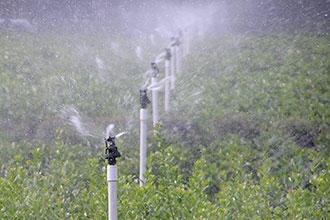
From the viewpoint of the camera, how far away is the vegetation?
235 cm

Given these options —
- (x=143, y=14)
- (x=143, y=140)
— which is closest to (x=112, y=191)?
(x=143, y=140)

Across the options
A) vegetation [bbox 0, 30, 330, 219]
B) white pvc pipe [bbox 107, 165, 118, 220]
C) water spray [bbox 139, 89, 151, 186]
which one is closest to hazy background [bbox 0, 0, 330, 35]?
vegetation [bbox 0, 30, 330, 219]

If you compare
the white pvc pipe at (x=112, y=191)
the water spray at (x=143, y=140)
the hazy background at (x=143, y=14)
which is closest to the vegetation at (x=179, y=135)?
the water spray at (x=143, y=140)

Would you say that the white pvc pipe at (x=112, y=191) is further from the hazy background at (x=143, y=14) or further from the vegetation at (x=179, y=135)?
the hazy background at (x=143, y=14)

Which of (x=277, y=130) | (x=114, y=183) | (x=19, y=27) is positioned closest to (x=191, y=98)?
(x=277, y=130)

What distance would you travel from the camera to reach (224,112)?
5.58m

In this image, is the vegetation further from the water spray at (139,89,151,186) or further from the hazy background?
the hazy background

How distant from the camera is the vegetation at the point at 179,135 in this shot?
2.35 metres

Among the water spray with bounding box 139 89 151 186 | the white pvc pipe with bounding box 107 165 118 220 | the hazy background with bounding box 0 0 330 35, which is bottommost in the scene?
the white pvc pipe with bounding box 107 165 118 220

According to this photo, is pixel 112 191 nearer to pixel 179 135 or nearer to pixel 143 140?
pixel 143 140

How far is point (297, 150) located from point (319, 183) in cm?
171

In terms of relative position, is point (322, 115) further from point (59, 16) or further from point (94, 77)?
point (59, 16)

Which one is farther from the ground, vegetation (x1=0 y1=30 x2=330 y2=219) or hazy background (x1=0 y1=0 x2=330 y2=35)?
hazy background (x1=0 y1=0 x2=330 y2=35)

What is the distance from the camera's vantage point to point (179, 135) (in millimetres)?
4723
